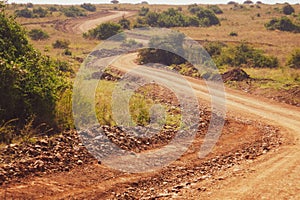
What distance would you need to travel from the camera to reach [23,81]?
9023 mm

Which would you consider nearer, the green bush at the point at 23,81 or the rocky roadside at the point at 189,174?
the rocky roadside at the point at 189,174

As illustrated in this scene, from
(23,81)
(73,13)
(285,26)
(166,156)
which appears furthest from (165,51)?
(73,13)

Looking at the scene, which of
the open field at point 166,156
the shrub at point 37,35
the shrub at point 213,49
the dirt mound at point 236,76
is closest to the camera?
the open field at point 166,156

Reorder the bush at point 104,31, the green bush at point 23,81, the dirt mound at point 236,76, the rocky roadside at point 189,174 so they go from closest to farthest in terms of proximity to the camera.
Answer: the rocky roadside at point 189,174 → the green bush at point 23,81 → the dirt mound at point 236,76 → the bush at point 104,31

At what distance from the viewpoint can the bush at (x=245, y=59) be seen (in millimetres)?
26922

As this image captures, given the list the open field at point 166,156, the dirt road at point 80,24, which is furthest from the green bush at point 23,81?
the dirt road at point 80,24

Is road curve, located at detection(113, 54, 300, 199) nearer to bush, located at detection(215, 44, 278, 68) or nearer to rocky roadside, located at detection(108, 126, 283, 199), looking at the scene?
rocky roadside, located at detection(108, 126, 283, 199)

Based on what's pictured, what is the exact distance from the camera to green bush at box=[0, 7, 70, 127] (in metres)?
8.65

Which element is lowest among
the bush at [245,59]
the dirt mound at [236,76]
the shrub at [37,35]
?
the dirt mound at [236,76]

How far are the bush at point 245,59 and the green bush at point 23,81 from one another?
1955cm

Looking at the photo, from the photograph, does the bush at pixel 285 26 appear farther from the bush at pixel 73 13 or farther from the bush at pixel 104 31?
the bush at pixel 73 13

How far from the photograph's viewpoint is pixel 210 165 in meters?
8.48

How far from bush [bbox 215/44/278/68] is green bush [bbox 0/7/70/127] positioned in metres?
19.5

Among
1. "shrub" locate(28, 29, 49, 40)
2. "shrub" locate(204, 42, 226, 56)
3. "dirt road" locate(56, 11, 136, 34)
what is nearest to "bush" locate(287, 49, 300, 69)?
"shrub" locate(204, 42, 226, 56)
